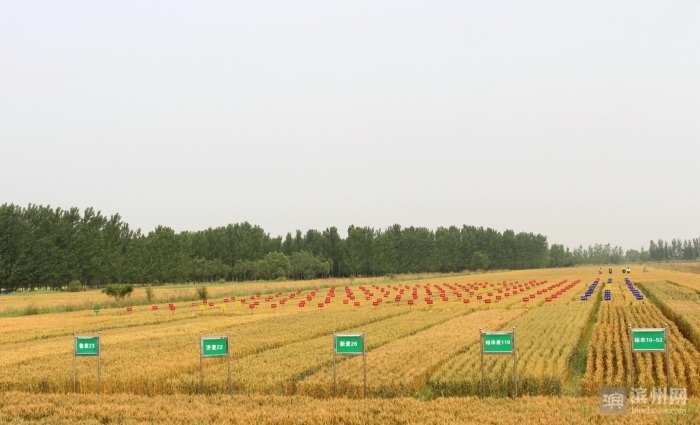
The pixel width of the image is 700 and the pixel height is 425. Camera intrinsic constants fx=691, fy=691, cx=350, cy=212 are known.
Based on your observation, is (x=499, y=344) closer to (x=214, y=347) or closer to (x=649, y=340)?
(x=649, y=340)

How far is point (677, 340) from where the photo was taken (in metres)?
28.3

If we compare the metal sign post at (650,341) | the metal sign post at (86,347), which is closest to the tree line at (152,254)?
the metal sign post at (86,347)

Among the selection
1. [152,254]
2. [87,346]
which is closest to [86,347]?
[87,346]

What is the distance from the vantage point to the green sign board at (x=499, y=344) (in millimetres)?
18359

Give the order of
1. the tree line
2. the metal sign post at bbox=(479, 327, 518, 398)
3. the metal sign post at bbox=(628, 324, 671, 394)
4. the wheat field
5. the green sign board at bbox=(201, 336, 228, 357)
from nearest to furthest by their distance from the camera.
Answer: the wheat field < the metal sign post at bbox=(628, 324, 671, 394) < the metal sign post at bbox=(479, 327, 518, 398) < the green sign board at bbox=(201, 336, 228, 357) < the tree line

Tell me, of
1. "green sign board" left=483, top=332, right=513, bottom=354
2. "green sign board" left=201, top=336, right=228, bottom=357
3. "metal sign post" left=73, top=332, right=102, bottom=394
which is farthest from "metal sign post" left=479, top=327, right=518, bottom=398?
"metal sign post" left=73, top=332, right=102, bottom=394

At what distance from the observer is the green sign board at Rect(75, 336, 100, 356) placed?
68.9 feet

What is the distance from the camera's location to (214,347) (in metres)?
19.9

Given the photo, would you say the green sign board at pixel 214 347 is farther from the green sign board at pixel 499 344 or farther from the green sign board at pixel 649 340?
the green sign board at pixel 649 340

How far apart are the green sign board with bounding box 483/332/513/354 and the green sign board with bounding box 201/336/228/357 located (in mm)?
7390

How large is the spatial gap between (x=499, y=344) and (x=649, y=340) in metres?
3.78

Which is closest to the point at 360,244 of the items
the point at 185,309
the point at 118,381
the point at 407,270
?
the point at 407,270

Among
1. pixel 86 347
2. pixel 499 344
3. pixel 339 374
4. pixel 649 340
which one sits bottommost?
pixel 339 374

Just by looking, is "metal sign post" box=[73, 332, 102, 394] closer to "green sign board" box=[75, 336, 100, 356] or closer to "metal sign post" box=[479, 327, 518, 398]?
"green sign board" box=[75, 336, 100, 356]
